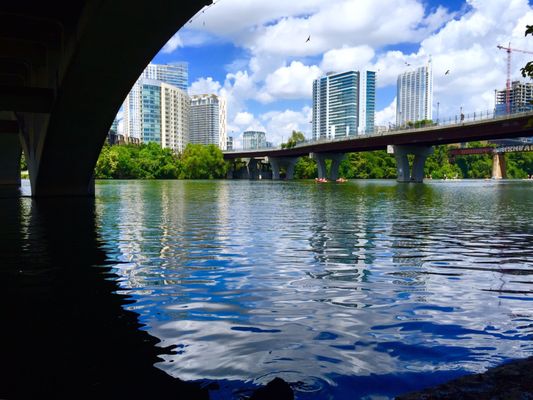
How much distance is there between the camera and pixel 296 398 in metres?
4.36

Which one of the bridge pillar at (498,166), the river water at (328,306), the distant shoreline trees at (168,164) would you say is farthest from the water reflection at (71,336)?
the bridge pillar at (498,166)

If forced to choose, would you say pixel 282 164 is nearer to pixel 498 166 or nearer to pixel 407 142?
pixel 407 142

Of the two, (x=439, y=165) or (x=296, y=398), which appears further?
(x=439, y=165)

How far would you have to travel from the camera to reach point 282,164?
160m

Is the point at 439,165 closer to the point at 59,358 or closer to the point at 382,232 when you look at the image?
the point at 382,232

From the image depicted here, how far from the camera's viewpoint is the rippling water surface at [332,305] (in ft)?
16.9

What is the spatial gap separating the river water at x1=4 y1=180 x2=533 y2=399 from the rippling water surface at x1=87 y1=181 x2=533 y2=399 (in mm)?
26

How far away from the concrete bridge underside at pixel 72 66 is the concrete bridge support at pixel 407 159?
78.0 meters

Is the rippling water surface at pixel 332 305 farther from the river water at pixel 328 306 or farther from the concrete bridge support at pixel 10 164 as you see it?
the concrete bridge support at pixel 10 164

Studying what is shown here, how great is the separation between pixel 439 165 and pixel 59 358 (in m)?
203

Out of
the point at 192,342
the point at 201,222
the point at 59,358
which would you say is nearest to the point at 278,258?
the point at 192,342

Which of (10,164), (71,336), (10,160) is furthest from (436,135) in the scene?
(71,336)

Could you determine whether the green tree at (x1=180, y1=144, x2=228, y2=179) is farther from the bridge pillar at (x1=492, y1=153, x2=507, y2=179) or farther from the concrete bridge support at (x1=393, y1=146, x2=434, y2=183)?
the bridge pillar at (x1=492, y1=153, x2=507, y2=179)

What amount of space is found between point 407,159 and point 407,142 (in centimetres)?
947
